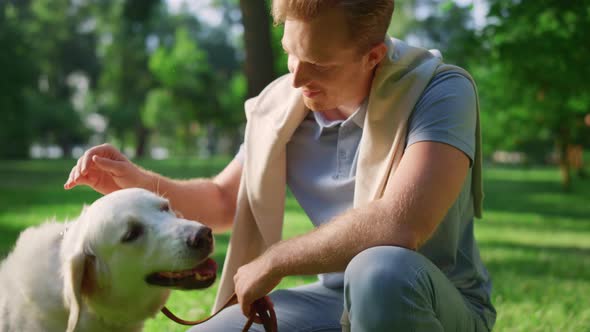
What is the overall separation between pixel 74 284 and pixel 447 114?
160 centimetres

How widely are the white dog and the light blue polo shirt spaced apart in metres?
0.65

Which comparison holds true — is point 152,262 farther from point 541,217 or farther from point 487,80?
point 487,80

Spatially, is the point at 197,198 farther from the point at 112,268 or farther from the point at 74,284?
the point at 74,284

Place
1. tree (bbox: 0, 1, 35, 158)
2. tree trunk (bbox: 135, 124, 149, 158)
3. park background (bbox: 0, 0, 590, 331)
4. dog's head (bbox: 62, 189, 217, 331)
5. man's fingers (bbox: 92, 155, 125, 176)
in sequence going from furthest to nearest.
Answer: tree trunk (bbox: 135, 124, 149, 158) → tree (bbox: 0, 1, 35, 158) → park background (bbox: 0, 0, 590, 331) → man's fingers (bbox: 92, 155, 125, 176) → dog's head (bbox: 62, 189, 217, 331)

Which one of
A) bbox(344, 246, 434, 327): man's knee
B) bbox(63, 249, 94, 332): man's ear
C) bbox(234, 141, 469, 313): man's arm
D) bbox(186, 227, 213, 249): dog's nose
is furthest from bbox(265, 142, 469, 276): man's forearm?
bbox(63, 249, 94, 332): man's ear

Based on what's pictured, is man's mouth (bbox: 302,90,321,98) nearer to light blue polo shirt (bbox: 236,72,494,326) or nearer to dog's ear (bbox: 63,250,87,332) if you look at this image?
light blue polo shirt (bbox: 236,72,494,326)

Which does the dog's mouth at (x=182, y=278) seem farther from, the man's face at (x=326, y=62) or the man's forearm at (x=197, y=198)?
the man's face at (x=326, y=62)

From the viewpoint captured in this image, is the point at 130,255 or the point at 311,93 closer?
the point at 130,255

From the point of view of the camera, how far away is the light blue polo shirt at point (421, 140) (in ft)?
8.71

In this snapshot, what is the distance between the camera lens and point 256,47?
1051 centimetres

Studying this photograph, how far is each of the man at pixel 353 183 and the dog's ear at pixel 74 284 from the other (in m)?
0.42

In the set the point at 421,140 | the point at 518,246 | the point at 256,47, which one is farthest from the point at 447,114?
the point at 256,47

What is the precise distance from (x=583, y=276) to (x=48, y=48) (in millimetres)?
46337

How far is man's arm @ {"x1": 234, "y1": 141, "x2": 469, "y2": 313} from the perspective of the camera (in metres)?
2.44
